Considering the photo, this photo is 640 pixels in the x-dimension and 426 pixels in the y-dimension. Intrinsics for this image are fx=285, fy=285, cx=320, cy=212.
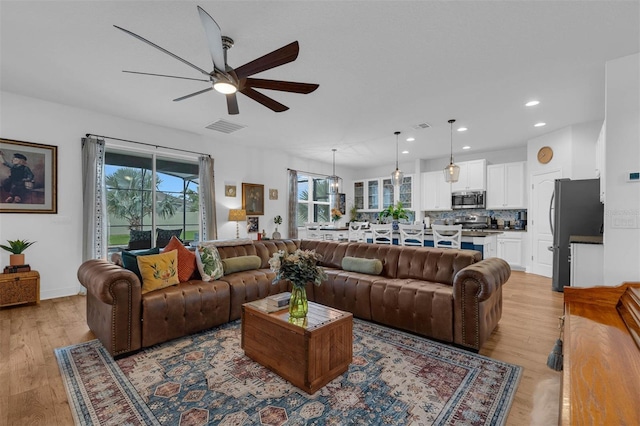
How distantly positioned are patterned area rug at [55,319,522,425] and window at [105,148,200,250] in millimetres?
2669

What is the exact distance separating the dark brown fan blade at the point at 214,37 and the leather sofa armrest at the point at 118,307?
191 centimetres

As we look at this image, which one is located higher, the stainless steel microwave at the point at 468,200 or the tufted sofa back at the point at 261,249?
the stainless steel microwave at the point at 468,200

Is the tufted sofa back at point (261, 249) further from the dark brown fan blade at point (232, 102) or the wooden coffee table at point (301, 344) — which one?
the dark brown fan blade at point (232, 102)

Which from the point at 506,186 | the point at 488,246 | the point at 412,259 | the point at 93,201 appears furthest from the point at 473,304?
the point at 93,201

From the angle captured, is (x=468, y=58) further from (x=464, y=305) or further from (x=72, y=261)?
(x=72, y=261)

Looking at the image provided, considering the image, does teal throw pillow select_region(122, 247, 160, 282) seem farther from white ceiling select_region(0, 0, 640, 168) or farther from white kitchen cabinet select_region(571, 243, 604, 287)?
white kitchen cabinet select_region(571, 243, 604, 287)

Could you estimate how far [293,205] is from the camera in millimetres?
7277

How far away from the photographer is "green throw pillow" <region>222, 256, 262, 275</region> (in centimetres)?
353

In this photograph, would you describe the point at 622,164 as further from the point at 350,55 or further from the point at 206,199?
the point at 206,199

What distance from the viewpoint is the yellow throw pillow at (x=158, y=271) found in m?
2.76

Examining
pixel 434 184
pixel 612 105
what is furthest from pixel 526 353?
pixel 434 184

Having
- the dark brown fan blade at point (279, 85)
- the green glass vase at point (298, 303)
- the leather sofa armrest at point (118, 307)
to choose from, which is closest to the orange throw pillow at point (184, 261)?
the leather sofa armrest at point (118, 307)

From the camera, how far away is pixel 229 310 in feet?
10.3

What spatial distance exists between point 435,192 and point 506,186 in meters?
1.62
